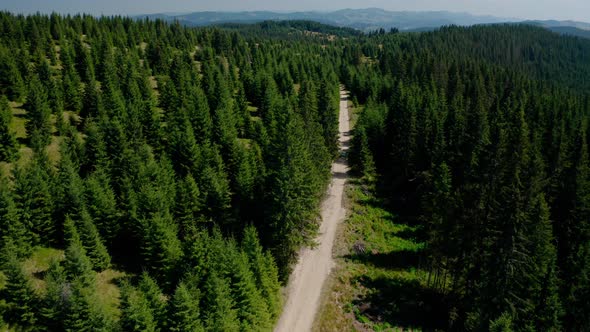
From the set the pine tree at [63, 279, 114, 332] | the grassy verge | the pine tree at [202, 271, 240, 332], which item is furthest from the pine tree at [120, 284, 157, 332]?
the grassy verge

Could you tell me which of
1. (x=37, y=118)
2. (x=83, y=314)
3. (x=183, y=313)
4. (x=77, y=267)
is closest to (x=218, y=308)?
(x=183, y=313)

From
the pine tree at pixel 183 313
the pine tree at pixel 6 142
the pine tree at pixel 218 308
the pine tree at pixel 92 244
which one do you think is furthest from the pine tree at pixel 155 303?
the pine tree at pixel 6 142

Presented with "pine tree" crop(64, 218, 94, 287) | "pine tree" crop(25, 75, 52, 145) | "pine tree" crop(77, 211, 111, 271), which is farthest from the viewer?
"pine tree" crop(25, 75, 52, 145)

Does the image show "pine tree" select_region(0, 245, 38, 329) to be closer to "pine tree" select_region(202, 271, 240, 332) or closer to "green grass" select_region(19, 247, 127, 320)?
"green grass" select_region(19, 247, 127, 320)

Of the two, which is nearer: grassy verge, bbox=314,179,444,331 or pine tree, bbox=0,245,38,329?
pine tree, bbox=0,245,38,329

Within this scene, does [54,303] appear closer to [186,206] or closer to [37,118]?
[186,206]

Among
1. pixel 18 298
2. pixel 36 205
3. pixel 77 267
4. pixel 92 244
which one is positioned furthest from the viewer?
pixel 36 205

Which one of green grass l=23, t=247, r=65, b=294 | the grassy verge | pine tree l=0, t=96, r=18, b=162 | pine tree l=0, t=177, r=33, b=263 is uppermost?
pine tree l=0, t=96, r=18, b=162

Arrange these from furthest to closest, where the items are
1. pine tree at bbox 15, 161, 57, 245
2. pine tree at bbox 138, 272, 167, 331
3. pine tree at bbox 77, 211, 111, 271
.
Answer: pine tree at bbox 15, 161, 57, 245 < pine tree at bbox 77, 211, 111, 271 < pine tree at bbox 138, 272, 167, 331
